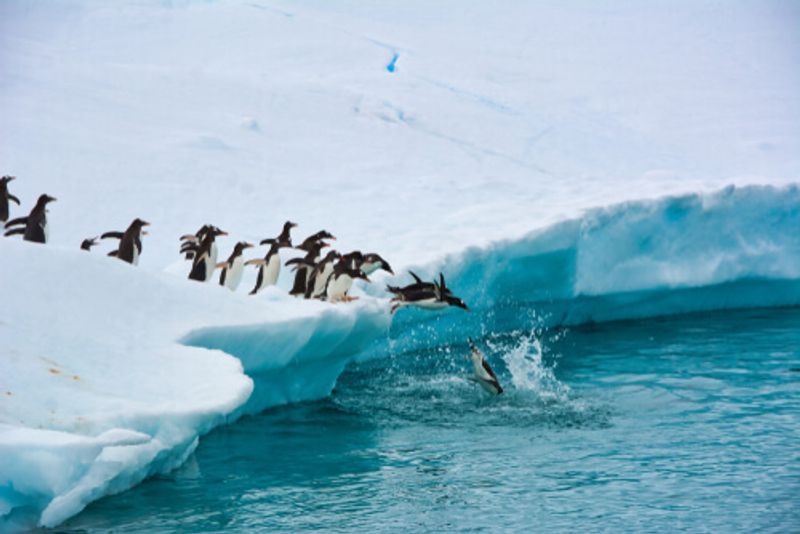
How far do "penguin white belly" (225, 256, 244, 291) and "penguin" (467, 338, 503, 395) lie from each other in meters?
2.60

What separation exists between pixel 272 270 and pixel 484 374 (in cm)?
256

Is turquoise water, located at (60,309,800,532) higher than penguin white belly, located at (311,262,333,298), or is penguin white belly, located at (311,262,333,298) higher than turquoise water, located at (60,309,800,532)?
penguin white belly, located at (311,262,333,298)

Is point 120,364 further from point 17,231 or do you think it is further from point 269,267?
point 17,231

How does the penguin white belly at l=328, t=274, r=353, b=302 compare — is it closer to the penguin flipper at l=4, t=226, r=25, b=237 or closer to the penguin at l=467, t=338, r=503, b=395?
the penguin at l=467, t=338, r=503, b=395

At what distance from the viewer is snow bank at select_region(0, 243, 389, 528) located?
4938 millimetres

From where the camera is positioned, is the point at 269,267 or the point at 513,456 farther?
the point at 269,267

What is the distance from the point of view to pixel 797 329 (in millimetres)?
12008

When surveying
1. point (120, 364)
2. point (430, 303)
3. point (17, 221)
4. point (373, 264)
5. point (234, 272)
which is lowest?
point (120, 364)

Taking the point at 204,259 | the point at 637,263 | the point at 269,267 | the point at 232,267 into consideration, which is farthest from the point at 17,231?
the point at 637,263

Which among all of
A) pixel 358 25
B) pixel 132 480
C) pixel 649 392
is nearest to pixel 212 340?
pixel 132 480

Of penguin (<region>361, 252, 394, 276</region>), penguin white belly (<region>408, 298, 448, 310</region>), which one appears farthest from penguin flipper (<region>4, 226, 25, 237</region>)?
penguin white belly (<region>408, 298, 448, 310</region>)

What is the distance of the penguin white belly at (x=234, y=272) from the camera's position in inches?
399

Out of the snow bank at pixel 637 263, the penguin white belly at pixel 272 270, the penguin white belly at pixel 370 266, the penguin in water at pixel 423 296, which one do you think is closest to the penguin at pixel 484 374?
the penguin in water at pixel 423 296

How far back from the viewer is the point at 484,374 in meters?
8.51
